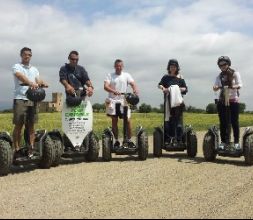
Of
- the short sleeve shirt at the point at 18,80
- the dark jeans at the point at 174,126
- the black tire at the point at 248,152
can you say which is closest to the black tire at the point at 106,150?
the dark jeans at the point at 174,126

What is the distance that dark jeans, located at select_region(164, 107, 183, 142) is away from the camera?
10.4 meters

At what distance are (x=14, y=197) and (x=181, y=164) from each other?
3.71 meters

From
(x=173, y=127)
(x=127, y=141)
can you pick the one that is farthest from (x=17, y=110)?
(x=173, y=127)

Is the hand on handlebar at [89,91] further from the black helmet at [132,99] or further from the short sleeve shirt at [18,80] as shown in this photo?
the short sleeve shirt at [18,80]

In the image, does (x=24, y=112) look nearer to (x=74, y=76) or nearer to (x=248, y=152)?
(x=74, y=76)

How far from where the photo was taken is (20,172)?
8.24 meters

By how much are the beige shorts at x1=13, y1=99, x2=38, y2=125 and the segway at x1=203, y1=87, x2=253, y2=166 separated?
3356 millimetres

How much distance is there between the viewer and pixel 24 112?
853 cm

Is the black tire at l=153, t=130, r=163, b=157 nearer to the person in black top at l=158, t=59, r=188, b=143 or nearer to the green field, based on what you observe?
the person in black top at l=158, t=59, r=188, b=143

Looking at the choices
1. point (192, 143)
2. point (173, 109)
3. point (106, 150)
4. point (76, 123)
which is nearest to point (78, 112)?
point (76, 123)

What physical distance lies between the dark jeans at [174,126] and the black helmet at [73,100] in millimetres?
2036

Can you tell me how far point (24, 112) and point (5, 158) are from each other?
3.36ft

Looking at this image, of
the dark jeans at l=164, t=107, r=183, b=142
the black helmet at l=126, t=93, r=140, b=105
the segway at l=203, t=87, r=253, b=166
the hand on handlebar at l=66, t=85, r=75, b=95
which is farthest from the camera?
the dark jeans at l=164, t=107, r=183, b=142

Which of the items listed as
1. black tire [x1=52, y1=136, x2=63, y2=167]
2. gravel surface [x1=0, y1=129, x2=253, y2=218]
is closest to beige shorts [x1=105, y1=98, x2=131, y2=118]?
gravel surface [x1=0, y1=129, x2=253, y2=218]
